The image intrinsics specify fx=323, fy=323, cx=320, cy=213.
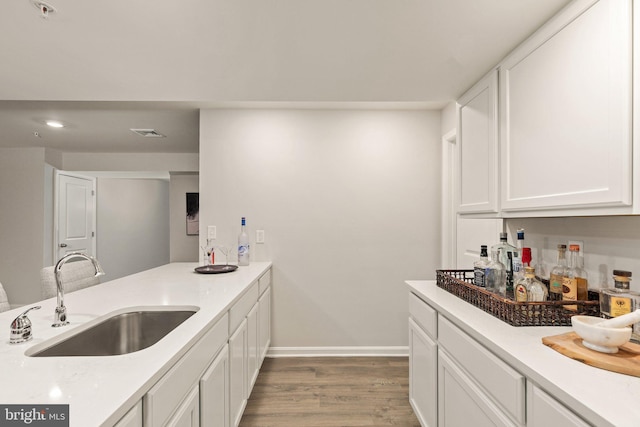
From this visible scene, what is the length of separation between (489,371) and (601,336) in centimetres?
35

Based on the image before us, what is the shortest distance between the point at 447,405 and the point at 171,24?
80.6 inches

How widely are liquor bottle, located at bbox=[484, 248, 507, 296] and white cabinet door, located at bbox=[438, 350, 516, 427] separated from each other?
41cm

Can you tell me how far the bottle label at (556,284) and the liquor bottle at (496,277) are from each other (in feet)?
0.68

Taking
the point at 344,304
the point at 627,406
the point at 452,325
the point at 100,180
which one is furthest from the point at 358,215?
the point at 100,180

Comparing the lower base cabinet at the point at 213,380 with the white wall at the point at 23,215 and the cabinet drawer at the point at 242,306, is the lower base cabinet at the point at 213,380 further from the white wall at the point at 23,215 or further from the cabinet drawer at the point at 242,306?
the white wall at the point at 23,215

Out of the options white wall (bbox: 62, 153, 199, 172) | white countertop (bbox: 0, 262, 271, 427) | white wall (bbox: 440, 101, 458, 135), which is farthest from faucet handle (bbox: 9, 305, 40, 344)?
white wall (bbox: 62, 153, 199, 172)

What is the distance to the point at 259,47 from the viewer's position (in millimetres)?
1488

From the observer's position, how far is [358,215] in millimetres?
3141

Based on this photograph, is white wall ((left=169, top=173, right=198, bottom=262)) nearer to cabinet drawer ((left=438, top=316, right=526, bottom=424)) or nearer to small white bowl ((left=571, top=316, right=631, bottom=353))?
cabinet drawer ((left=438, top=316, right=526, bottom=424))

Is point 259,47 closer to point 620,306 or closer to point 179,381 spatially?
point 179,381

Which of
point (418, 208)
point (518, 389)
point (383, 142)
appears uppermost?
point (383, 142)

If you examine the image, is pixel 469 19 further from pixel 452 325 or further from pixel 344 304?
pixel 344 304

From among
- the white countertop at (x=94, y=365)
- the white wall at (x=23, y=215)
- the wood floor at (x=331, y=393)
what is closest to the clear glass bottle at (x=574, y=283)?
the wood floor at (x=331, y=393)

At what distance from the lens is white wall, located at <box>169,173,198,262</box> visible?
5.26 m
